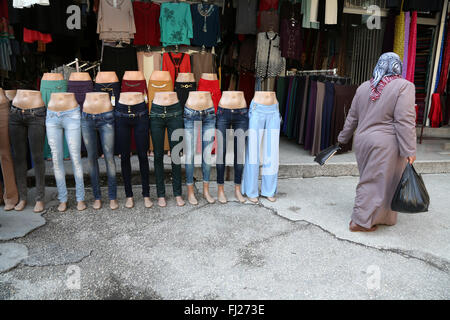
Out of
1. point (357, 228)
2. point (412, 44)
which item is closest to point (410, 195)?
point (357, 228)

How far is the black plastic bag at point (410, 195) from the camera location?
3.15m

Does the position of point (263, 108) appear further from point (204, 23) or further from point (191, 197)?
point (204, 23)

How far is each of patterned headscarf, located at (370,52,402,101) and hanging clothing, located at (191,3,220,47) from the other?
3276mm

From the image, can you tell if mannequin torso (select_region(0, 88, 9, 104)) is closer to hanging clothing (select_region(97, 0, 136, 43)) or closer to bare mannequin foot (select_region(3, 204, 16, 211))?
bare mannequin foot (select_region(3, 204, 16, 211))

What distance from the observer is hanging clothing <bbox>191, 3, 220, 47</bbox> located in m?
5.87

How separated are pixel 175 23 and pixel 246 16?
1221mm

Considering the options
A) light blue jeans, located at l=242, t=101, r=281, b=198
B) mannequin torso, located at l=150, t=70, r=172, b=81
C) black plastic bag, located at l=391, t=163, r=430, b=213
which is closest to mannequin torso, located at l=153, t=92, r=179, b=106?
light blue jeans, located at l=242, t=101, r=281, b=198

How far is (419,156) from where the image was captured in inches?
239

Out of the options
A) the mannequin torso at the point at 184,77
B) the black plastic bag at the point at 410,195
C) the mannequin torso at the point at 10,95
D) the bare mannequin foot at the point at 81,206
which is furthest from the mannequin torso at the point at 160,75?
the black plastic bag at the point at 410,195

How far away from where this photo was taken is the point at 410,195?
3.17 meters
